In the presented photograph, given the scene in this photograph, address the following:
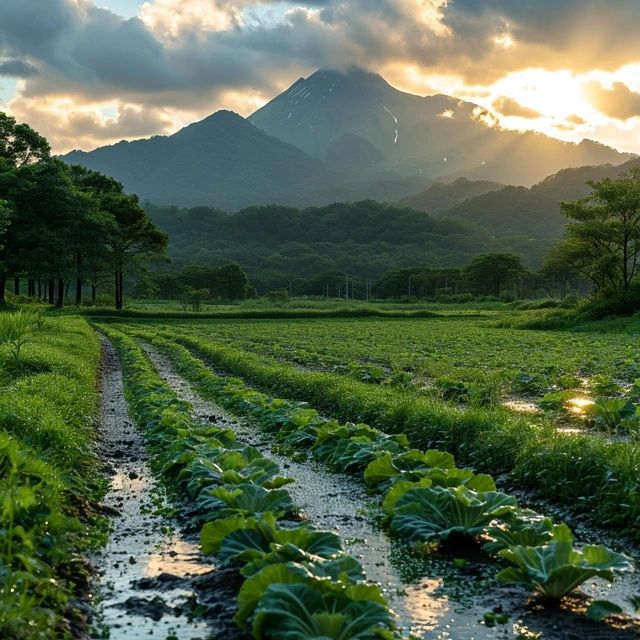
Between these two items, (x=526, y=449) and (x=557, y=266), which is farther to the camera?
(x=557, y=266)

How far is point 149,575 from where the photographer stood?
5.31 m

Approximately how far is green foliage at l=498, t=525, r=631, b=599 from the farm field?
1cm

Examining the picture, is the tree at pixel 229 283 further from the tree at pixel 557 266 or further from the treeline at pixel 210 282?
the tree at pixel 557 266

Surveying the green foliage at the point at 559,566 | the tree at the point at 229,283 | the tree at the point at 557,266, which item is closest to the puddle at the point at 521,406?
the green foliage at the point at 559,566

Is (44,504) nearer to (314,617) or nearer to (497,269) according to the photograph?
(314,617)

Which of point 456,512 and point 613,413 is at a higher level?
point 613,413

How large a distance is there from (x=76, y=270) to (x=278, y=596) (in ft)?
173

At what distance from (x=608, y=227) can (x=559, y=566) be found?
5092 centimetres

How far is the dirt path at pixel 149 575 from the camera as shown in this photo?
4441 mm

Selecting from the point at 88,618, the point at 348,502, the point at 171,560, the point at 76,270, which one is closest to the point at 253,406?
the point at 348,502

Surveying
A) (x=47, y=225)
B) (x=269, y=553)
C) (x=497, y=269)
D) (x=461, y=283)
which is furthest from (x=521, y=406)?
(x=461, y=283)

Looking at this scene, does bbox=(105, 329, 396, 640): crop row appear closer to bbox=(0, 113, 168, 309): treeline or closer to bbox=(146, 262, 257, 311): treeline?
bbox=(0, 113, 168, 309): treeline

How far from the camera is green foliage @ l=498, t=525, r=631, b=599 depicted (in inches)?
179

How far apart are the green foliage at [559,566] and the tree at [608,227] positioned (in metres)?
45.2
